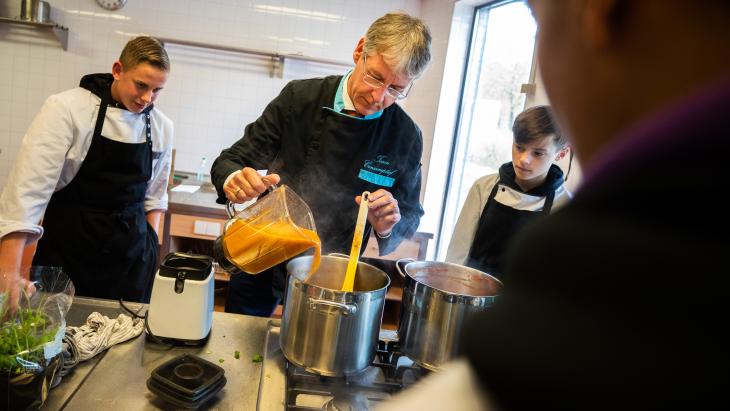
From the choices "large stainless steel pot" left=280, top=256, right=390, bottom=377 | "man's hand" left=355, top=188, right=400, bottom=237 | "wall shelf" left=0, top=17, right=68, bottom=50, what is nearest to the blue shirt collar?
"man's hand" left=355, top=188, right=400, bottom=237

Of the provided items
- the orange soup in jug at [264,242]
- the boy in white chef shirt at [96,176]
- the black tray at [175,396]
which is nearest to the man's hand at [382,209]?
the orange soup in jug at [264,242]

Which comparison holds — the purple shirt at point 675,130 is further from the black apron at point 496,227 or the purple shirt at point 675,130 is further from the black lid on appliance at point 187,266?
the black apron at point 496,227

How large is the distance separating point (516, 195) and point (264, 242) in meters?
1.22

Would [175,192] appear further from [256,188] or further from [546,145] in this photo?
[546,145]

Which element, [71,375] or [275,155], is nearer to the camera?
[71,375]

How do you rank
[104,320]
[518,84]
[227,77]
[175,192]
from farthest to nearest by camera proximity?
[227,77] < [175,192] < [518,84] < [104,320]

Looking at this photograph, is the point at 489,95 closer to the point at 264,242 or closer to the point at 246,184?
the point at 246,184

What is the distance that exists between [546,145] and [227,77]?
254 centimetres

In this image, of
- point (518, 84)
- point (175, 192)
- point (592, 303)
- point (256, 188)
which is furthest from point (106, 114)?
point (518, 84)

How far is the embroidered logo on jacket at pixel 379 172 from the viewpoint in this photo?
62.2 inches

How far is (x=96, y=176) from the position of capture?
174 centimetres

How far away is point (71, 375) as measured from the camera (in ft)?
3.12

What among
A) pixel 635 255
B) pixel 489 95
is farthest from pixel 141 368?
pixel 489 95

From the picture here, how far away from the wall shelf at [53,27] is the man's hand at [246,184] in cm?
273
